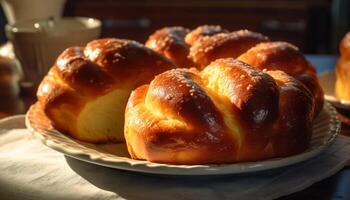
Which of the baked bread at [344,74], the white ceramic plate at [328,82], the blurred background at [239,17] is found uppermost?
the baked bread at [344,74]

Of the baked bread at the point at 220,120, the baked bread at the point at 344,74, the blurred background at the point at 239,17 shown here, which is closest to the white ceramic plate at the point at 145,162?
the baked bread at the point at 220,120

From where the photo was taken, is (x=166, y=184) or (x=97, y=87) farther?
(x=97, y=87)

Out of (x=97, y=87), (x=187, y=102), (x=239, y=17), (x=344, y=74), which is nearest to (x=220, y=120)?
(x=187, y=102)

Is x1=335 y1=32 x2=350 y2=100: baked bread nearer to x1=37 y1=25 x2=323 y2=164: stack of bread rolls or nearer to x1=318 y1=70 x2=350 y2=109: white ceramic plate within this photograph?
x1=318 y1=70 x2=350 y2=109: white ceramic plate

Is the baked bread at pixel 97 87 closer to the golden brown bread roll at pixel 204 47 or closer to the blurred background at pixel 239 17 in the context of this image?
the golden brown bread roll at pixel 204 47

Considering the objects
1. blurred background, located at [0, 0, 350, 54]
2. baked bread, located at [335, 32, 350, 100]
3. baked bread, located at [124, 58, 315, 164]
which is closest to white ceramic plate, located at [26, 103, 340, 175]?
baked bread, located at [124, 58, 315, 164]

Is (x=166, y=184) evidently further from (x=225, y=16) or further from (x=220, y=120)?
(x=225, y=16)
